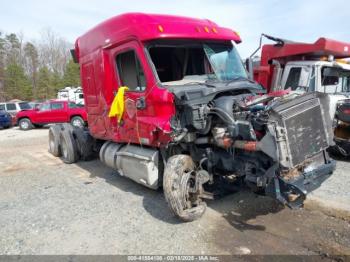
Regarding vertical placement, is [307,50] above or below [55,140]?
above

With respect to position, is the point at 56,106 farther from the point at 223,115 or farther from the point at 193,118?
the point at 223,115

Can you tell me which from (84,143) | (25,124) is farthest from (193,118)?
(25,124)

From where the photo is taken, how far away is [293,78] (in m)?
9.21

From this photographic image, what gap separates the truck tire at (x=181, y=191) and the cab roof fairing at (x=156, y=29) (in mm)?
1978

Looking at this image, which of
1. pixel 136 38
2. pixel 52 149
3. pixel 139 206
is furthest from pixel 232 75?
pixel 52 149

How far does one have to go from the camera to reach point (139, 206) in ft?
17.9

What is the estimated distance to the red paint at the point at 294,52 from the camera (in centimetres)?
891

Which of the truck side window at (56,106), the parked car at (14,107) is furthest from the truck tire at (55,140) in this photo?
the parked car at (14,107)

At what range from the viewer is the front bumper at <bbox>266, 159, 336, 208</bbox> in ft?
12.9

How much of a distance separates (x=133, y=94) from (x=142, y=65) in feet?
1.94

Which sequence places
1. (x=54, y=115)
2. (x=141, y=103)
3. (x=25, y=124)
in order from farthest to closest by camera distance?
1. (x=25, y=124)
2. (x=54, y=115)
3. (x=141, y=103)

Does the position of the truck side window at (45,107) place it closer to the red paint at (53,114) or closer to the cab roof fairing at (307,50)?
the red paint at (53,114)

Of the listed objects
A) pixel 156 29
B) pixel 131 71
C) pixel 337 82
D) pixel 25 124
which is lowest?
pixel 25 124

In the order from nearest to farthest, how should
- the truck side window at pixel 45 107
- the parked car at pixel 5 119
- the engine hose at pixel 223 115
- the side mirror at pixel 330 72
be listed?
the engine hose at pixel 223 115, the side mirror at pixel 330 72, the truck side window at pixel 45 107, the parked car at pixel 5 119
